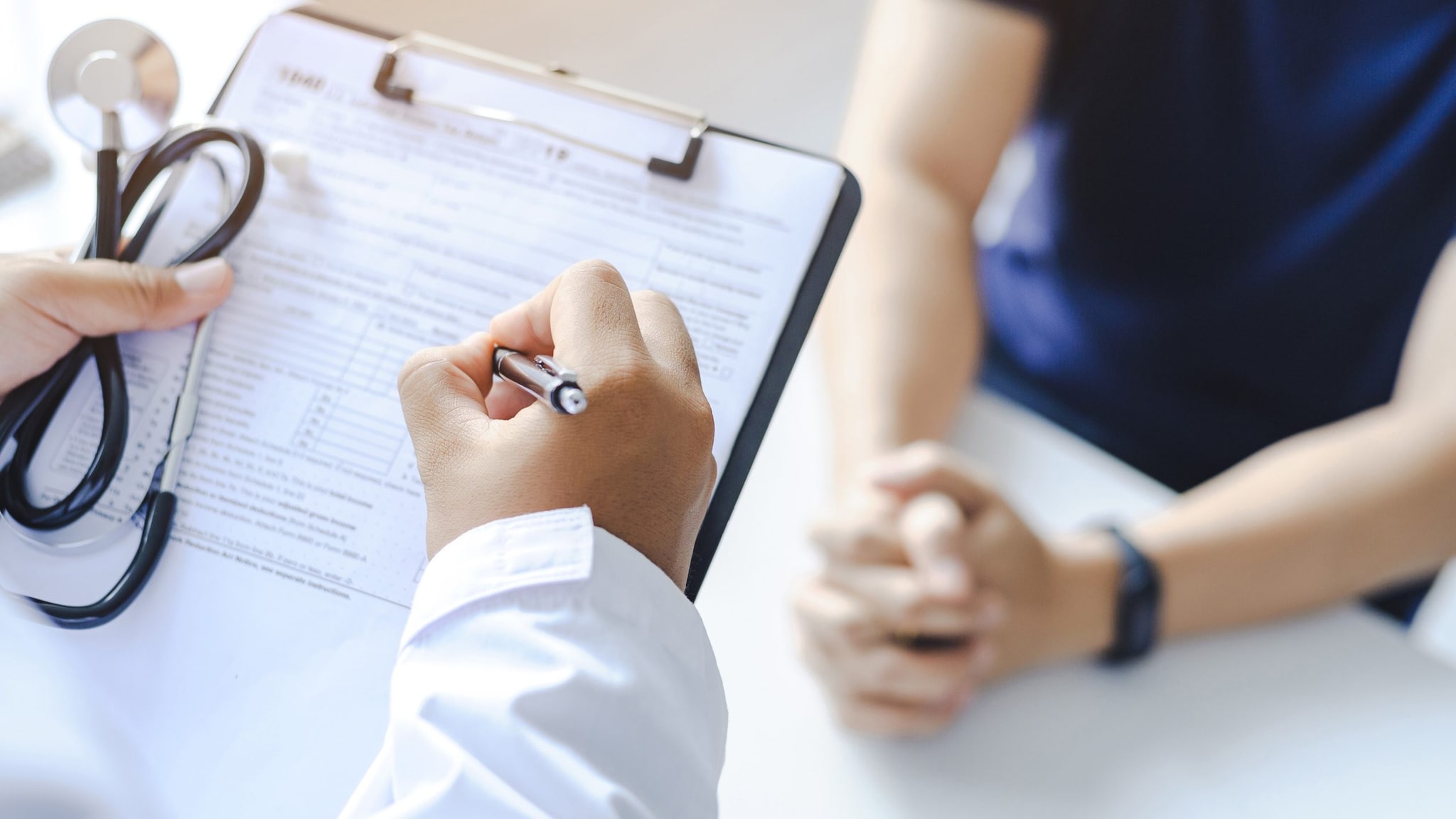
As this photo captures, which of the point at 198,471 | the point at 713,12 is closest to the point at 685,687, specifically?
the point at 198,471

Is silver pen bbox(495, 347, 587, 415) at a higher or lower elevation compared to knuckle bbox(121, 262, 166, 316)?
higher

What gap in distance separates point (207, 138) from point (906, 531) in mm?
440

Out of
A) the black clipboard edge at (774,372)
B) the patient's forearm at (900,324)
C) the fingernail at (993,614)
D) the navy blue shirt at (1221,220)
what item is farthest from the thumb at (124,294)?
the navy blue shirt at (1221,220)

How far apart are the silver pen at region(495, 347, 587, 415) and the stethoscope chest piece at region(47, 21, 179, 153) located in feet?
0.83

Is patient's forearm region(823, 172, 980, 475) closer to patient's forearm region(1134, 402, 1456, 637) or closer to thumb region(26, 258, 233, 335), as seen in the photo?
patient's forearm region(1134, 402, 1456, 637)

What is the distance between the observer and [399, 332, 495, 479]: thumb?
350 mm

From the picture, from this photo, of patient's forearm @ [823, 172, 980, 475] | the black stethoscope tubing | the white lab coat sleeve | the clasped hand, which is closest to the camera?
the white lab coat sleeve

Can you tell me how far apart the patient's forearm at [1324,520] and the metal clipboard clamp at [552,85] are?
381 millimetres

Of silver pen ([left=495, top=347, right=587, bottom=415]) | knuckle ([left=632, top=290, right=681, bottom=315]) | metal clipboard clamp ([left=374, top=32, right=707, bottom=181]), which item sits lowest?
silver pen ([left=495, top=347, right=587, bottom=415])

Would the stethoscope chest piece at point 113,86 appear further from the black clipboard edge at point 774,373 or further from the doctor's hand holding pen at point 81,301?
the black clipboard edge at point 774,373

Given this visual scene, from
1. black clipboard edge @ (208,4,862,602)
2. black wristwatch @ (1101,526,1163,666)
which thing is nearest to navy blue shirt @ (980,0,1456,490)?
black wristwatch @ (1101,526,1163,666)

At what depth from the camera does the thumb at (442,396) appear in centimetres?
35

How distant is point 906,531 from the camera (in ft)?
1.89

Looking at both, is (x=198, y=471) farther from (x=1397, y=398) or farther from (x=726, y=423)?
(x=1397, y=398)
